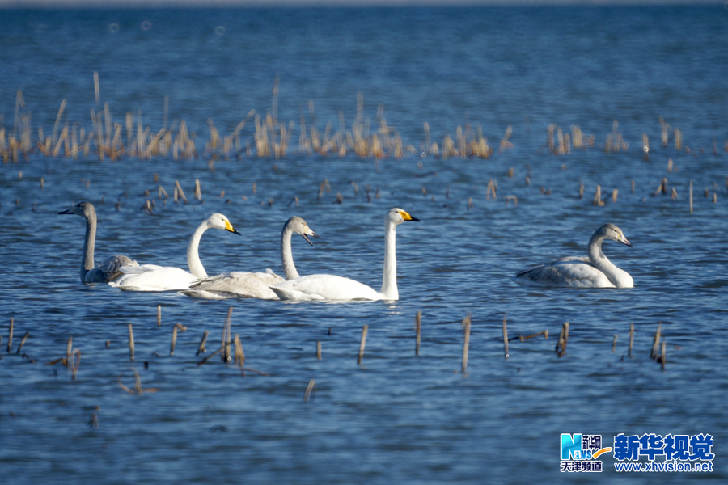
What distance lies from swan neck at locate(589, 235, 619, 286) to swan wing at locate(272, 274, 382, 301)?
3556mm

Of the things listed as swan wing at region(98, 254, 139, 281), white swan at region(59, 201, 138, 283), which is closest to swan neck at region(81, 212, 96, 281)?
white swan at region(59, 201, 138, 283)

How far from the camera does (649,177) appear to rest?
1112 inches

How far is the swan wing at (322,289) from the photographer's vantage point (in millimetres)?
14867

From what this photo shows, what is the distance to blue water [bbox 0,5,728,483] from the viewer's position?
970 cm

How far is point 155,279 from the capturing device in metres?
15.7

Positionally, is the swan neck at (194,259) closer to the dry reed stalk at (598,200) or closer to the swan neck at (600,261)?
the swan neck at (600,261)

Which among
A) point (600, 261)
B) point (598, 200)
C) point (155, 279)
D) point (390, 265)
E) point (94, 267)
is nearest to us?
point (390, 265)

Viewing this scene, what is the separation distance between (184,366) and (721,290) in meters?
7.85

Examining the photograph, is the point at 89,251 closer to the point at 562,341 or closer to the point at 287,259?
the point at 287,259

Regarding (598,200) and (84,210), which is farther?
(598,200)

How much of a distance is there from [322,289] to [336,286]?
18 centimetres

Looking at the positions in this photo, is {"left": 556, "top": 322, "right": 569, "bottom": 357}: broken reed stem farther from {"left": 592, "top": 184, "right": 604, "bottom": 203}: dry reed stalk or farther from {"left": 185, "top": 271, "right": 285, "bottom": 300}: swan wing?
{"left": 592, "top": 184, "right": 604, "bottom": 203}: dry reed stalk

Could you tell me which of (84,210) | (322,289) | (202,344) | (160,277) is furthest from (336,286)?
(84,210)

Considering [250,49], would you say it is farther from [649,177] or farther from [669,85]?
[649,177]
